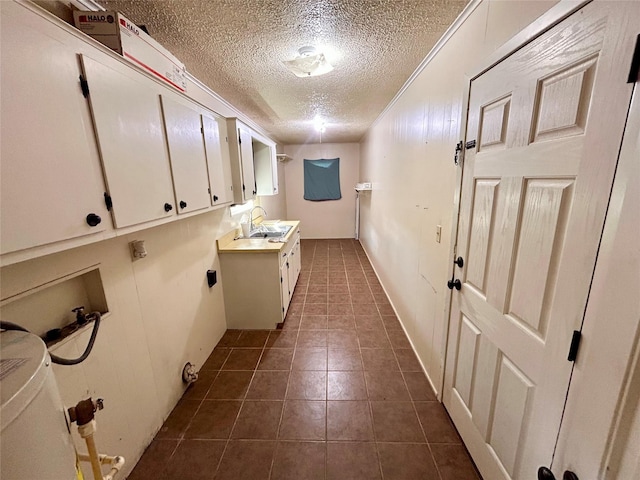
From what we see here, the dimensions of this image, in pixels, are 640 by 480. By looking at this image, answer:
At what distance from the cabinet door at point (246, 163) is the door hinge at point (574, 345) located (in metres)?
2.46

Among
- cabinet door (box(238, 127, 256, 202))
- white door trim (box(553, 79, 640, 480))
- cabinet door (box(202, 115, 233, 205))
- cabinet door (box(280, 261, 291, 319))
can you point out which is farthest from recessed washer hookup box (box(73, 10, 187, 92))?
cabinet door (box(280, 261, 291, 319))

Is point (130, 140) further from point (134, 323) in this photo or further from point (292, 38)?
point (292, 38)

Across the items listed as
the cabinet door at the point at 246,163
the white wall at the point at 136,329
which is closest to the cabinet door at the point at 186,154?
the white wall at the point at 136,329

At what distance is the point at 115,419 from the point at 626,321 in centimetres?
204

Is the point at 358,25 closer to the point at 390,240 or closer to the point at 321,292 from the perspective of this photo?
the point at 390,240

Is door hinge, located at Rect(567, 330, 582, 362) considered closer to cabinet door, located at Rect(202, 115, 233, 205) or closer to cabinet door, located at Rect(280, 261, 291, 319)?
cabinet door, located at Rect(202, 115, 233, 205)

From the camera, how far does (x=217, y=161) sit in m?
2.06

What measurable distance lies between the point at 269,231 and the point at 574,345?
313 centimetres

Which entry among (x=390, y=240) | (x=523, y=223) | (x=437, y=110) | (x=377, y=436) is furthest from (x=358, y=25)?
(x=377, y=436)

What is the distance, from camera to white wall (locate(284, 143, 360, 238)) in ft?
Result: 20.5

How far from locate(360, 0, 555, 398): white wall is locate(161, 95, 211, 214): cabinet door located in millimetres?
1629

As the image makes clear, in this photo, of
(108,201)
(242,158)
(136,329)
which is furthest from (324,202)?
(108,201)

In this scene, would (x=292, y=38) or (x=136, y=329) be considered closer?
(x=136, y=329)

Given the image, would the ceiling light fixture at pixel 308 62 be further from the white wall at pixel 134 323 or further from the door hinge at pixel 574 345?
the door hinge at pixel 574 345
